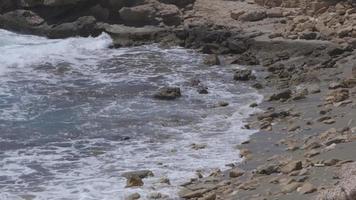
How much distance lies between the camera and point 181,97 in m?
15.2

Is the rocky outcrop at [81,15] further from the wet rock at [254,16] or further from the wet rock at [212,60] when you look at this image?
the wet rock at [212,60]

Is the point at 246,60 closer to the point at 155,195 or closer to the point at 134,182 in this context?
the point at 134,182

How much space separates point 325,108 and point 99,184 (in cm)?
481

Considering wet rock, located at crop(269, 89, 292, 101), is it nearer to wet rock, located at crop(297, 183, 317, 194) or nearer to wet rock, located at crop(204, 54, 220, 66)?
wet rock, located at crop(204, 54, 220, 66)

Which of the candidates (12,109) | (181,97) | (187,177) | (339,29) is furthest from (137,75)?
(187,177)

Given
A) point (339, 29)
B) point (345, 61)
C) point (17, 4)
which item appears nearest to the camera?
point (345, 61)

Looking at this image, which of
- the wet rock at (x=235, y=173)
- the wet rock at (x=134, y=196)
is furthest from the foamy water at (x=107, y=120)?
the wet rock at (x=235, y=173)

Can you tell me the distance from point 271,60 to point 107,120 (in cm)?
646

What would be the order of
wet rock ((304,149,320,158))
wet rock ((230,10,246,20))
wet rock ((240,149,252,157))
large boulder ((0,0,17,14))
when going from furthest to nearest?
large boulder ((0,0,17,14)), wet rock ((230,10,246,20)), wet rock ((240,149,252,157)), wet rock ((304,149,320,158))

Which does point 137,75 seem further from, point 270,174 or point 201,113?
point 270,174

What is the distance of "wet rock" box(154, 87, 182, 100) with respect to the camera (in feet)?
49.3

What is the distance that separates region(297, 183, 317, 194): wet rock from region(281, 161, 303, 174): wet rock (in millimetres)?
931

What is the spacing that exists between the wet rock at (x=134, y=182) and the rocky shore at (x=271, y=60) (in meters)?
0.01

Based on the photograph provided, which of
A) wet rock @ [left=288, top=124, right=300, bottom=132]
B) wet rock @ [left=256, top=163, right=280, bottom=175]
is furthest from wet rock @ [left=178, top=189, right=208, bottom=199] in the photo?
wet rock @ [left=288, top=124, right=300, bottom=132]
